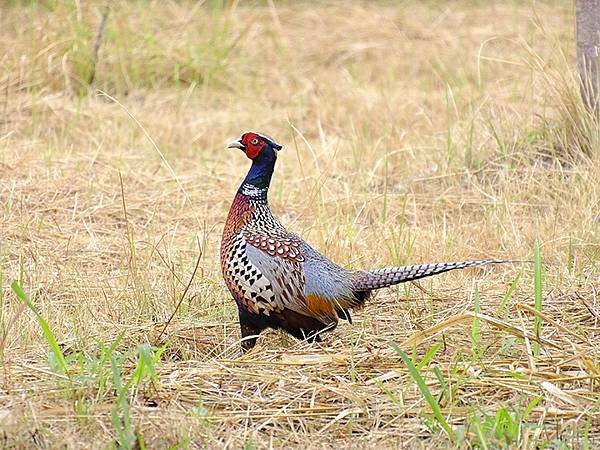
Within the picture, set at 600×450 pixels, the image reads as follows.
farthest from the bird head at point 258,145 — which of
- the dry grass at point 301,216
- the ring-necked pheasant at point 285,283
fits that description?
the dry grass at point 301,216

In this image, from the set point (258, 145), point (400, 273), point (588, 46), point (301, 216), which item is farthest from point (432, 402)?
point (588, 46)

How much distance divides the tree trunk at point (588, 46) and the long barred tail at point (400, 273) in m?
2.20

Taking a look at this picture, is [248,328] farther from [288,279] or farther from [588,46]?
[588,46]

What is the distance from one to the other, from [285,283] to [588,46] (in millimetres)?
2690

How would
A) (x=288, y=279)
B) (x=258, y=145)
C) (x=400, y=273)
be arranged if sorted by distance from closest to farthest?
1. (x=400, y=273)
2. (x=288, y=279)
3. (x=258, y=145)

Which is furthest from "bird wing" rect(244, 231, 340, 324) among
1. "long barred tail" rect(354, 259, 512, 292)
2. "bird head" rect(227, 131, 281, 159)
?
"bird head" rect(227, 131, 281, 159)

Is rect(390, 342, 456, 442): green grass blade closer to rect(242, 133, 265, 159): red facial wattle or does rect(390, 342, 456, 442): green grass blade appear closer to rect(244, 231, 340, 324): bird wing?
rect(244, 231, 340, 324): bird wing

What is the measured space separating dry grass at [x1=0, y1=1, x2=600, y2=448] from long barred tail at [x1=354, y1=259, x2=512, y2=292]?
189mm

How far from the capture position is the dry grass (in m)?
3.14

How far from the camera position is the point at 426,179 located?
5938mm

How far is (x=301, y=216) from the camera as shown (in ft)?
18.0

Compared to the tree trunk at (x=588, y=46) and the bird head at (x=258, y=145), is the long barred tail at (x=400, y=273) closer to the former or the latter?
the bird head at (x=258, y=145)

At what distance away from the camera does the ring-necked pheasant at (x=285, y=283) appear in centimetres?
376

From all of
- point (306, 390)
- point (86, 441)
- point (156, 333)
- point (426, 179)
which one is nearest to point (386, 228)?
point (426, 179)
